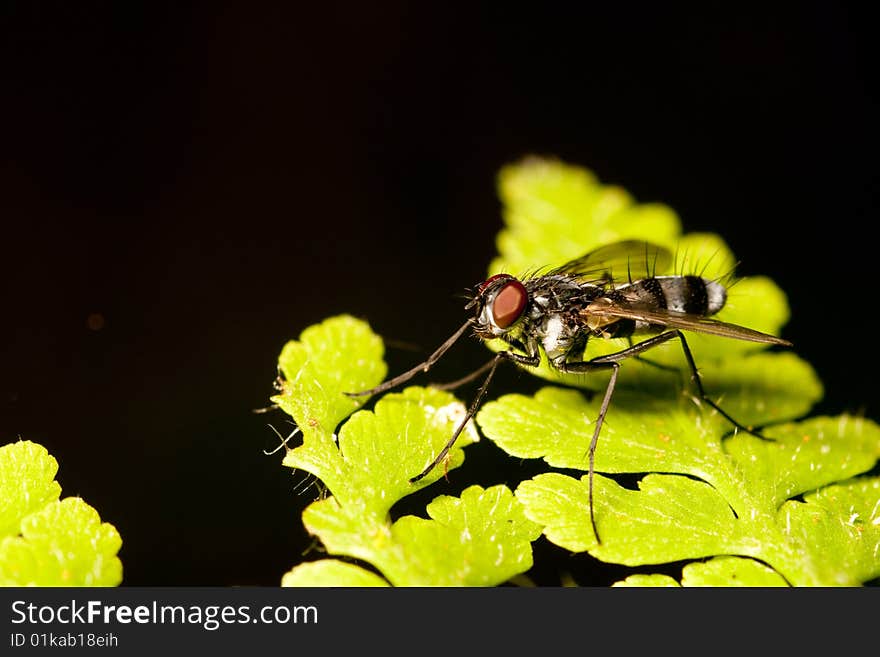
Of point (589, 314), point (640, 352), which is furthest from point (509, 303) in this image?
point (640, 352)

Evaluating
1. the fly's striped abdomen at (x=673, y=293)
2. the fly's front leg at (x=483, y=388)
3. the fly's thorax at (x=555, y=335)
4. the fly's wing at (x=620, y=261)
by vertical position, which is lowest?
the fly's front leg at (x=483, y=388)

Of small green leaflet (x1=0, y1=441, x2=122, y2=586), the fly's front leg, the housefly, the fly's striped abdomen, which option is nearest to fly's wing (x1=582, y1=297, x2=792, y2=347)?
the housefly

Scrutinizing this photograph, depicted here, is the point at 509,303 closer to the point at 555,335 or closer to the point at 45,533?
the point at 555,335

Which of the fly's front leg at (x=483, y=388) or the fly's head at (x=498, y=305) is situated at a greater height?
the fly's head at (x=498, y=305)

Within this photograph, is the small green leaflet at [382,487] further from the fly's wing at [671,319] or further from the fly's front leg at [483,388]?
the fly's wing at [671,319]

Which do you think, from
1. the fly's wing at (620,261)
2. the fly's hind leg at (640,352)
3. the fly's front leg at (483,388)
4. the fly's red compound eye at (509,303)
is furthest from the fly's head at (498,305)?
the fly's wing at (620,261)

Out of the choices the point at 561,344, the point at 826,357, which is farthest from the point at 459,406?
the point at 826,357
